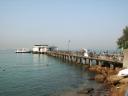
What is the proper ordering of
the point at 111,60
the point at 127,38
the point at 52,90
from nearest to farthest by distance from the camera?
the point at 52,90 < the point at 111,60 < the point at 127,38

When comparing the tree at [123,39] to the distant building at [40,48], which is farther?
the distant building at [40,48]

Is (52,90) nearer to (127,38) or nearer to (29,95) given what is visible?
(29,95)

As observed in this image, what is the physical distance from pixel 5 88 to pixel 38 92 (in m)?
5.45

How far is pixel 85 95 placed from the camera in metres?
28.5

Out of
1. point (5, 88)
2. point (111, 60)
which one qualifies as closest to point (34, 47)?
point (111, 60)

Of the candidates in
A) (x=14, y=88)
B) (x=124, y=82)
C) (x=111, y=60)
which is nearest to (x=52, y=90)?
(x=14, y=88)

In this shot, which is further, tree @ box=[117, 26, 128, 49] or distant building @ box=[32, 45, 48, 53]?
distant building @ box=[32, 45, 48, 53]

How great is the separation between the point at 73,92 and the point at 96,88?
3253mm

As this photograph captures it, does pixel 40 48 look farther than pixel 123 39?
Yes

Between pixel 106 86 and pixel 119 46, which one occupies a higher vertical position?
pixel 119 46

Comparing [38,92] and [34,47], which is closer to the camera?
[38,92]

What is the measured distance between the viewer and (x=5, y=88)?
113ft

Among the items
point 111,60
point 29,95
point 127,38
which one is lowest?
point 29,95

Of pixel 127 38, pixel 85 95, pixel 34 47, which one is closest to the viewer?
pixel 85 95
